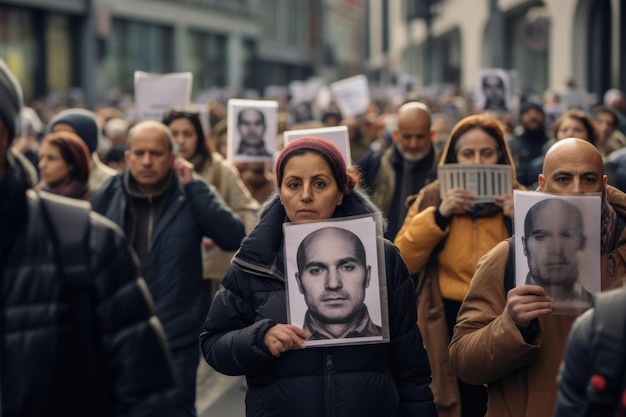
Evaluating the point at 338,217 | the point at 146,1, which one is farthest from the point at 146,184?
the point at 146,1

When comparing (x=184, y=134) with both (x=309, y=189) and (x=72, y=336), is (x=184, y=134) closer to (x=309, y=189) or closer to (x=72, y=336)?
(x=309, y=189)

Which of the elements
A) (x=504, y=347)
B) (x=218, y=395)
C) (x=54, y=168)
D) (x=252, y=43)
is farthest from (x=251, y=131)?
(x=252, y=43)

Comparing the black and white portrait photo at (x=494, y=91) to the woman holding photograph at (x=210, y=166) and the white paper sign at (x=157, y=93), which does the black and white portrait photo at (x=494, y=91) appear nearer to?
the white paper sign at (x=157, y=93)

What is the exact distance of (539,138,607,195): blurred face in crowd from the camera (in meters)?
4.03

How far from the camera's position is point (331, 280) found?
3.87m

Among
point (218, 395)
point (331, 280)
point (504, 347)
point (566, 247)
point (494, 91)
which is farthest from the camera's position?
point (494, 91)

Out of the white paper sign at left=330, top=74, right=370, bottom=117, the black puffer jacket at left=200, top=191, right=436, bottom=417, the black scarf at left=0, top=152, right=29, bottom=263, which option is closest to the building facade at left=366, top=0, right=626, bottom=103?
the white paper sign at left=330, top=74, right=370, bottom=117

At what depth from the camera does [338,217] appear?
407cm

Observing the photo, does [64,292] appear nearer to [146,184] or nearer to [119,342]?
[119,342]

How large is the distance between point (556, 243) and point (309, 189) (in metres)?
0.80

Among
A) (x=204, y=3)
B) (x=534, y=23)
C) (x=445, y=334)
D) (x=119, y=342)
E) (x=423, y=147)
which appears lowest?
(x=445, y=334)

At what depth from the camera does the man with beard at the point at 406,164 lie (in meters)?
7.29

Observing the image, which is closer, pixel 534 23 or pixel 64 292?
pixel 64 292

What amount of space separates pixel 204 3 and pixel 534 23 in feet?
81.2
